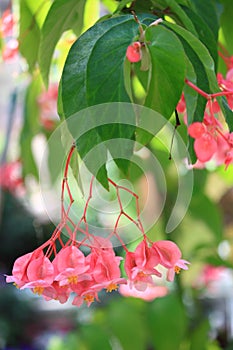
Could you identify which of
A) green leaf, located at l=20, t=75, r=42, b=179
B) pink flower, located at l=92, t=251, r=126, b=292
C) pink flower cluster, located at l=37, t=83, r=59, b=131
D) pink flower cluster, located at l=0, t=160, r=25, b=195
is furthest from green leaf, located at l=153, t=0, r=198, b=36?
pink flower cluster, located at l=0, t=160, r=25, b=195

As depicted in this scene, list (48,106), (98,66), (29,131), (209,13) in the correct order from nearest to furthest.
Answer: (98,66) → (209,13) → (29,131) → (48,106)

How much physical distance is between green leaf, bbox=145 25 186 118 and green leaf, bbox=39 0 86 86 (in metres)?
0.09

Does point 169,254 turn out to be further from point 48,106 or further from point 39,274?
point 48,106

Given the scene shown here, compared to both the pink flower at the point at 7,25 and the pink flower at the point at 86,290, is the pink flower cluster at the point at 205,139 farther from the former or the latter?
the pink flower at the point at 7,25

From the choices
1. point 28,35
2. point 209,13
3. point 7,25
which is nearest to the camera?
point 209,13

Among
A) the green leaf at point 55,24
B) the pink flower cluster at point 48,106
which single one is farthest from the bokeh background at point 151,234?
the green leaf at point 55,24

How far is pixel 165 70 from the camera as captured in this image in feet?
1.14

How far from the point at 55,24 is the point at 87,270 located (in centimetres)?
17

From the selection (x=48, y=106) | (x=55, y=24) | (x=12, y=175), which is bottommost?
(x=12, y=175)

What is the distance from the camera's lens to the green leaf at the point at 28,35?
56cm

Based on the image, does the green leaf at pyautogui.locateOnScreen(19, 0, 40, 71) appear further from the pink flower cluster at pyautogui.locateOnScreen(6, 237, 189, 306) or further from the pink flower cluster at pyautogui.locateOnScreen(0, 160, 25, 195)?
the pink flower cluster at pyautogui.locateOnScreen(0, 160, 25, 195)

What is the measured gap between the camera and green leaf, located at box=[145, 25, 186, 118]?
34cm

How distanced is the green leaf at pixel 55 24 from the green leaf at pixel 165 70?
90 mm

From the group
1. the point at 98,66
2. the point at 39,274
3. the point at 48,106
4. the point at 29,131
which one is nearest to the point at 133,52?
the point at 98,66
